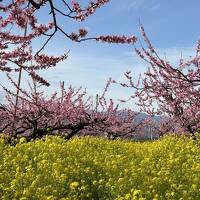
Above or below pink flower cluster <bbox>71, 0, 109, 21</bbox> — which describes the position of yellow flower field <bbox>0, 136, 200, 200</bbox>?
below

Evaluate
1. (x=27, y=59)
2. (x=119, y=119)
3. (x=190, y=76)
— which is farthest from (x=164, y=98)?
Answer: (x=27, y=59)

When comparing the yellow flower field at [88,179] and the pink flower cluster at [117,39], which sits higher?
the pink flower cluster at [117,39]

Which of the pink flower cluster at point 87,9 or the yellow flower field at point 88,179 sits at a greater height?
the pink flower cluster at point 87,9

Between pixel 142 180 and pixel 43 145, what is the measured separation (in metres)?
5.98

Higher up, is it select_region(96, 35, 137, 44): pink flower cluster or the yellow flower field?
select_region(96, 35, 137, 44): pink flower cluster

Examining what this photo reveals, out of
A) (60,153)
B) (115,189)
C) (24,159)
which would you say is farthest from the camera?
(60,153)

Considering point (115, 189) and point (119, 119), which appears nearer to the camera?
point (115, 189)

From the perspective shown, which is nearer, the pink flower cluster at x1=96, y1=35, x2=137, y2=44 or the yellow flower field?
the pink flower cluster at x1=96, y1=35, x2=137, y2=44

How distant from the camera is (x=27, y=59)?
717cm

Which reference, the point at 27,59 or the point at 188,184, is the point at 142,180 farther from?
the point at 27,59

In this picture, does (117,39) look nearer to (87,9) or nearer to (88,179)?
(87,9)

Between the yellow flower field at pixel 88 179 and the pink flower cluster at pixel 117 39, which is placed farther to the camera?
the yellow flower field at pixel 88 179

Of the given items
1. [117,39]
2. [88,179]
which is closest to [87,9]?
[117,39]

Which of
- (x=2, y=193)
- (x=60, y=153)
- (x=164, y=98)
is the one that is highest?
(x=164, y=98)
